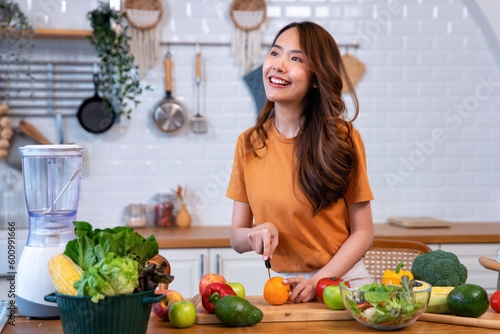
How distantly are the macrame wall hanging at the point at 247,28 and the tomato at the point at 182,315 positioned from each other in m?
2.54

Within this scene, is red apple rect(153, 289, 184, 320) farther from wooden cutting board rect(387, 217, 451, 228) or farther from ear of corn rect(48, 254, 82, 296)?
wooden cutting board rect(387, 217, 451, 228)

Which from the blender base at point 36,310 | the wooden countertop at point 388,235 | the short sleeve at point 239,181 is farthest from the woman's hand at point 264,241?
the wooden countertop at point 388,235

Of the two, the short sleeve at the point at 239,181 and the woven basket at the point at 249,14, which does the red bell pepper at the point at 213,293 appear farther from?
the woven basket at the point at 249,14

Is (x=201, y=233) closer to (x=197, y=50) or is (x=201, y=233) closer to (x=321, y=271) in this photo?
(x=197, y=50)

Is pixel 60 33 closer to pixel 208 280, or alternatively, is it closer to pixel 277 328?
pixel 208 280

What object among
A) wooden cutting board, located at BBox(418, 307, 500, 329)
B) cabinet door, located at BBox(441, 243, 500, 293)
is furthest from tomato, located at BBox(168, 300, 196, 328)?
cabinet door, located at BBox(441, 243, 500, 293)

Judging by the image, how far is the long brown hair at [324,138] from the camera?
192 centimetres

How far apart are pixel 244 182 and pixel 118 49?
196 cm

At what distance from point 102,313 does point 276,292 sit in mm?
555

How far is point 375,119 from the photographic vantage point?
396 cm

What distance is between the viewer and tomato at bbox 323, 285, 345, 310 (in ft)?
5.18

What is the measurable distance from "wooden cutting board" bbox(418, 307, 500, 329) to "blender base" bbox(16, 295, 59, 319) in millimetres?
1015

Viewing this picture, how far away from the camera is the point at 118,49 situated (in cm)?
366

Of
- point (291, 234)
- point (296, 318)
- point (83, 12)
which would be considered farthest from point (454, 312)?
point (83, 12)
